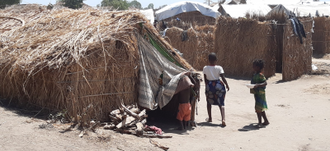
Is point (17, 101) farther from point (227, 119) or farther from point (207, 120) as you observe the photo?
point (227, 119)

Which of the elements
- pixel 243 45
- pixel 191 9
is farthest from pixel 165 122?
pixel 191 9

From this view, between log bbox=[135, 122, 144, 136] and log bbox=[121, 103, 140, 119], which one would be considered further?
log bbox=[121, 103, 140, 119]

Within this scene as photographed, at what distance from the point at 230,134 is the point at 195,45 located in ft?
32.8

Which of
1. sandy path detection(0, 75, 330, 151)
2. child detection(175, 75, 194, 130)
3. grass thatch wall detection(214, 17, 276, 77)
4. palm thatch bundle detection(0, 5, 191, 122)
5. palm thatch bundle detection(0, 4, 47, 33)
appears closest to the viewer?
sandy path detection(0, 75, 330, 151)

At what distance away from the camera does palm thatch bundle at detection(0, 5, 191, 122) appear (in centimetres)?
534

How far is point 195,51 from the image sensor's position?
15836 millimetres

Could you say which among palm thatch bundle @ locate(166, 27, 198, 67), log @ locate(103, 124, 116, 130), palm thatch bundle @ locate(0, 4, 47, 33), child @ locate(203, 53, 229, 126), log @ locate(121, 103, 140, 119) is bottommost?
log @ locate(103, 124, 116, 130)

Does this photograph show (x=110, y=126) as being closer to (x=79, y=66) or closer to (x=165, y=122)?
(x=79, y=66)

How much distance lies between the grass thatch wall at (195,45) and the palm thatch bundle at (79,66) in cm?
937

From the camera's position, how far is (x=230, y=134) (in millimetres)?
6121

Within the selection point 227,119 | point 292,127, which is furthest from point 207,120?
point 292,127

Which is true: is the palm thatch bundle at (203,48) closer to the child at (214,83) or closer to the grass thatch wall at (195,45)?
the grass thatch wall at (195,45)

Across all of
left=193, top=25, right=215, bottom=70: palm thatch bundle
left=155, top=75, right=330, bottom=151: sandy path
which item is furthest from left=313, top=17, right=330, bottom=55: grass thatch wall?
left=155, top=75, right=330, bottom=151: sandy path

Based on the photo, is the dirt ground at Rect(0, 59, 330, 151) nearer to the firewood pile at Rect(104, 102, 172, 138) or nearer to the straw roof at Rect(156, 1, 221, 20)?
the firewood pile at Rect(104, 102, 172, 138)
